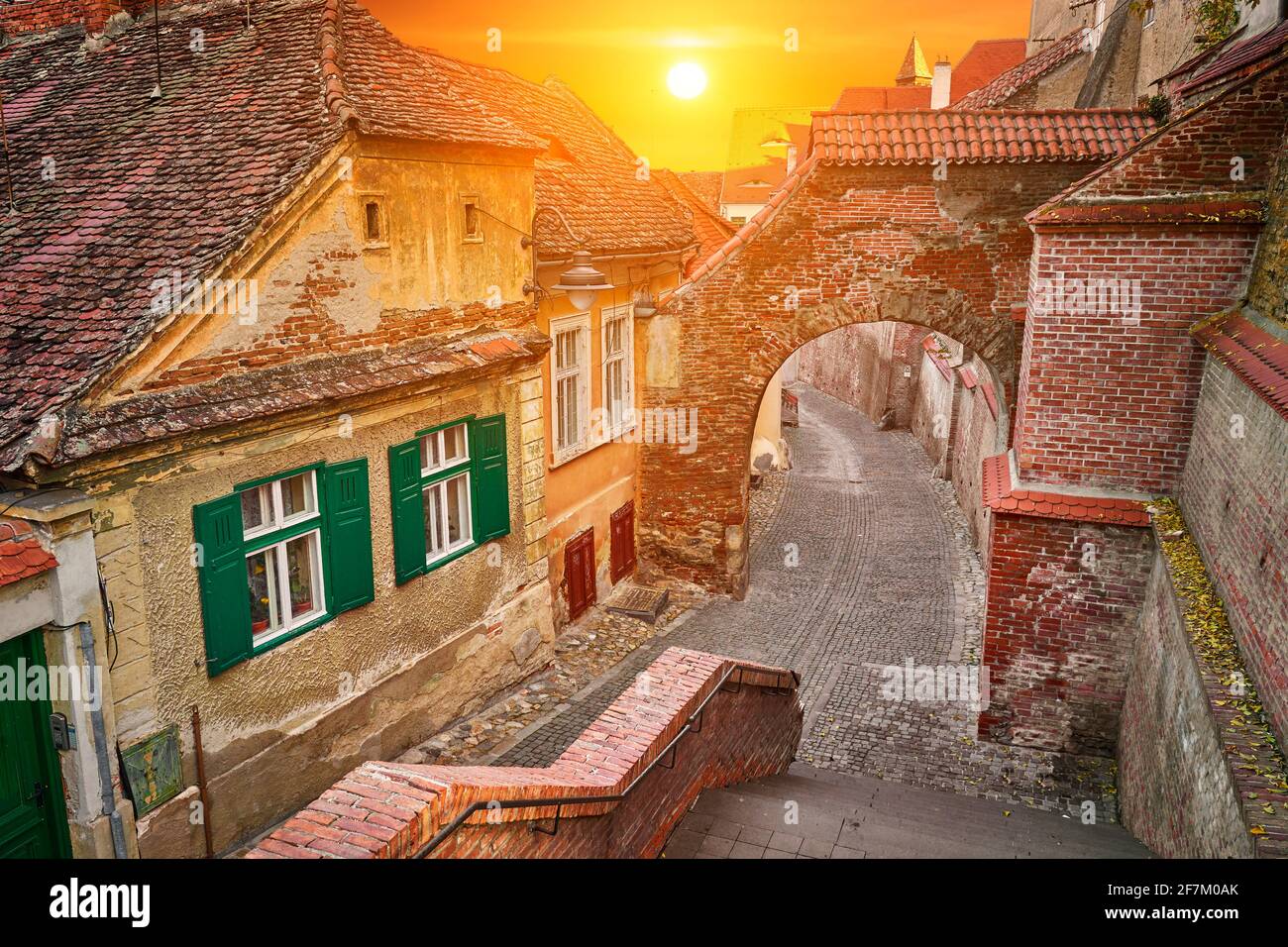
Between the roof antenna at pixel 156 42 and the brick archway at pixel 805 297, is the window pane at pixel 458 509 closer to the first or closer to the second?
the roof antenna at pixel 156 42

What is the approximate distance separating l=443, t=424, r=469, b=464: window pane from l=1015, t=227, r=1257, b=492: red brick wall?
574 centimetres

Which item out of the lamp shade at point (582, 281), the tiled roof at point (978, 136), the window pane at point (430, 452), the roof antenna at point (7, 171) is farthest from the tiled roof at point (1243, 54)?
the roof antenna at point (7, 171)

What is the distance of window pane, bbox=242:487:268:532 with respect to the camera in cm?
793

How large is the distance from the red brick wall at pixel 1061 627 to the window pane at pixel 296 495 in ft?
21.9

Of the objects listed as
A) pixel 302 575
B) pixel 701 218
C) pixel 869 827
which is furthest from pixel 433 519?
pixel 701 218

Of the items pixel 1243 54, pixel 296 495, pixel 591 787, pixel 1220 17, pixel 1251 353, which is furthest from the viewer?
pixel 1220 17

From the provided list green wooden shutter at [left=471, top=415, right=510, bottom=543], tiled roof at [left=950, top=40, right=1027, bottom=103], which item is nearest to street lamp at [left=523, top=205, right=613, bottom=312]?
green wooden shutter at [left=471, top=415, right=510, bottom=543]

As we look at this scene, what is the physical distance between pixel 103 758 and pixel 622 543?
31.3 feet

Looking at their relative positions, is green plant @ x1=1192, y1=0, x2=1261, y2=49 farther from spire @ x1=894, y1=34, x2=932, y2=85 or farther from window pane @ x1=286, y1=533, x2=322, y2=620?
spire @ x1=894, y1=34, x2=932, y2=85

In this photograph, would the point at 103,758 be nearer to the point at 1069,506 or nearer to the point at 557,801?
the point at 557,801

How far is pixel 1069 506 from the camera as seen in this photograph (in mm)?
9875

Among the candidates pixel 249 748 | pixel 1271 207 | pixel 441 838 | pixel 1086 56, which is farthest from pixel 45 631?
pixel 1086 56

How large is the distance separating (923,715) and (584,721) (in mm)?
3996
